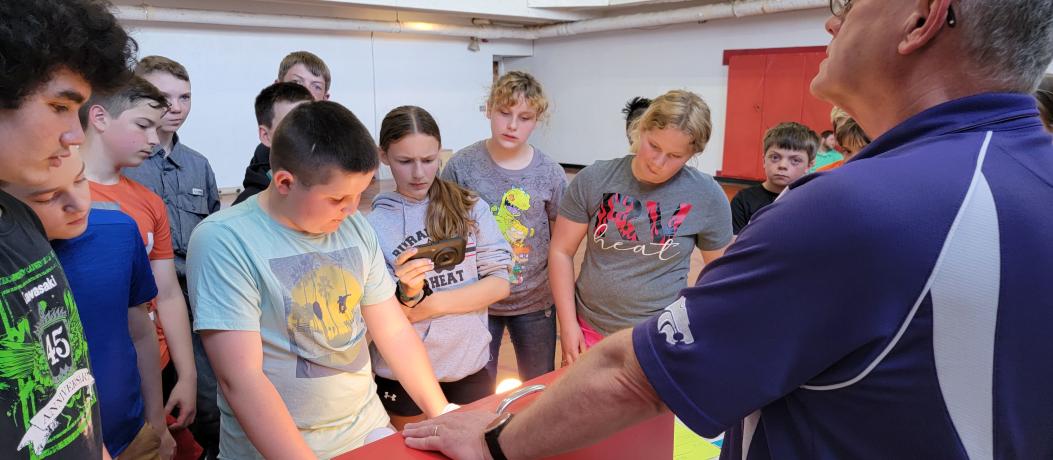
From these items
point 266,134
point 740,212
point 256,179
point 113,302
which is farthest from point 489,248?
point 740,212

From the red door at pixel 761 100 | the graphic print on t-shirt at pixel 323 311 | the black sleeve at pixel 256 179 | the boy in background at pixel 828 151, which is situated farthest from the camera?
the red door at pixel 761 100

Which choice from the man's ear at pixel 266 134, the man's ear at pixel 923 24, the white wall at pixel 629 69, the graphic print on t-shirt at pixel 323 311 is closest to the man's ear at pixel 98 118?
the man's ear at pixel 266 134

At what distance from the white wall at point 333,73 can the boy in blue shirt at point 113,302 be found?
26.1ft

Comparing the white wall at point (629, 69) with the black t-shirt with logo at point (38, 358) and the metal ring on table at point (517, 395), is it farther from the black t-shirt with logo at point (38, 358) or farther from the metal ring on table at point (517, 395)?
the black t-shirt with logo at point (38, 358)

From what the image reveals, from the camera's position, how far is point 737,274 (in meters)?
0.80

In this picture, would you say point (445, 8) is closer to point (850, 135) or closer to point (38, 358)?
point (850, 135)

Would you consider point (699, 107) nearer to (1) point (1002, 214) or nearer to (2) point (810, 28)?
(1) point (1002, 214)

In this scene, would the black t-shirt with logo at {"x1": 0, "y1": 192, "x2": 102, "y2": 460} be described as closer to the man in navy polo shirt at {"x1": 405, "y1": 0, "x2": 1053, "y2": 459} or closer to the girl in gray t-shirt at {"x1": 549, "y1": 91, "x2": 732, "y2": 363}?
the man in navy polo shirt at {"x1": 405, "y1": 0, "x2": 1053, "y2": 459}

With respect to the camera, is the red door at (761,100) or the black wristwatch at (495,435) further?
the red door at (761,100)

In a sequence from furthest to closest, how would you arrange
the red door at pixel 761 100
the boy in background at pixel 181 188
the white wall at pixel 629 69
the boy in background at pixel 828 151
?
1. the white wall at pixel 629 69
2. the red door at pixel 761 100
3. the boy in background at pixel 828 151
4. the boy in background at pixel 181 188

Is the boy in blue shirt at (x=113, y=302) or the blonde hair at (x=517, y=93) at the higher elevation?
the blonde hair at (x=517, y=93)

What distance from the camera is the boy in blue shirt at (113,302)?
1.43 metres

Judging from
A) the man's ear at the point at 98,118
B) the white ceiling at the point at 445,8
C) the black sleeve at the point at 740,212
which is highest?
the white ceiling at the point at 445,8

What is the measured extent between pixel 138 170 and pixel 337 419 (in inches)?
66.9
